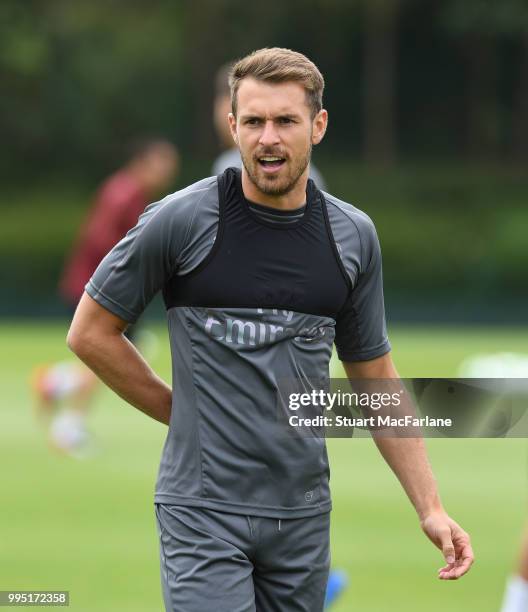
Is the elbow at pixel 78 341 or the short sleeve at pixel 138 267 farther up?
the short sleeve at pixel 138 267

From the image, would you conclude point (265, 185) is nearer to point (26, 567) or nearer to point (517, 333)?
point (26, 567)

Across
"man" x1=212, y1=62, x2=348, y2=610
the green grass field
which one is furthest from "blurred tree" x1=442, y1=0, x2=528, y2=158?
"man" x1=212, y1=62, x2=348, y2=610

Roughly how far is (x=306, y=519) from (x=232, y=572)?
0.31m

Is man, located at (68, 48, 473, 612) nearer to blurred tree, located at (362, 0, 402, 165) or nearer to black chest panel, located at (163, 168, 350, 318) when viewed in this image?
black chest panel, located at (163, 168, 350, 318)

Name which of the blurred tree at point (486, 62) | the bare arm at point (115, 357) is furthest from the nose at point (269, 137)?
the blurred tree at point (486, 62)

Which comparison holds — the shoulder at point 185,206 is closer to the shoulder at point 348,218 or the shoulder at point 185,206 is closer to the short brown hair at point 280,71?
the short brown hair at point 280,71

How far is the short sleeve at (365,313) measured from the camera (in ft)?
15.4

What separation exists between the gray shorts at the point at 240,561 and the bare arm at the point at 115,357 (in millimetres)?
361

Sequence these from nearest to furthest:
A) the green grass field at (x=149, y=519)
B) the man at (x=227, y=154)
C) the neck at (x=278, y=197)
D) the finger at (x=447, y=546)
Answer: the neck at (x=278, y=197) → the finger at (x=447, y=546) → the man at (x=227, y=154) → the green grass field at (x=149, y=519)

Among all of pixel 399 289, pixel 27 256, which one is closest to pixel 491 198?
pixel 399 289

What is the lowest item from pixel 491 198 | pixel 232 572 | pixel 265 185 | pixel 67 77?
pixel 232 572

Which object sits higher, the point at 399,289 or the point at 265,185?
the point at 399,289

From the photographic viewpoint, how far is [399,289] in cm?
3469

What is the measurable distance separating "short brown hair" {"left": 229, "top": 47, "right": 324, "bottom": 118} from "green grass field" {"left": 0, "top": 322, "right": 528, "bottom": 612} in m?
3.56
